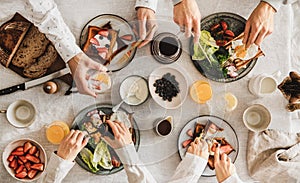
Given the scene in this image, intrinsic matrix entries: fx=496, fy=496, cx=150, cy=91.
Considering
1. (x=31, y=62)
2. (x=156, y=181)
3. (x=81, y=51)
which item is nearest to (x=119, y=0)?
(x=81, y=51)

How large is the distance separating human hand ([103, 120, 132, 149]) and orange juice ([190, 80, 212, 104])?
266 millimetres

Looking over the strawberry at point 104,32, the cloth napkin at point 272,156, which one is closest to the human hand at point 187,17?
the strawberry at point 104,32

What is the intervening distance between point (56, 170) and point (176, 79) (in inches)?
20.4

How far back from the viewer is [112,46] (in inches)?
67.2

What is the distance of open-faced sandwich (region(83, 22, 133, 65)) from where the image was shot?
170cm

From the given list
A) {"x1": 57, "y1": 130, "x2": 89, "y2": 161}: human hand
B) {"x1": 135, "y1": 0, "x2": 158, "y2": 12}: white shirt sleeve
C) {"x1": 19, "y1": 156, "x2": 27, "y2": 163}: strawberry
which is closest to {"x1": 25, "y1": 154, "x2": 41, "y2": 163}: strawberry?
{"x1": 19, "y1": 156, "x2": 27, "y2": 163}: strawberry

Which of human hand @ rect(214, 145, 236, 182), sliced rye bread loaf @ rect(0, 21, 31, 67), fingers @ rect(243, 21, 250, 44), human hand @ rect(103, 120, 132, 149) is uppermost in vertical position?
fingers @ rect(243, 21, 250, 44)

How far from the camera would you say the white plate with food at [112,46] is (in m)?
1.70

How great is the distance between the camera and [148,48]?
1.75m

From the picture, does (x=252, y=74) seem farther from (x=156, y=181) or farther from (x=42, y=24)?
(x=42, y=24)

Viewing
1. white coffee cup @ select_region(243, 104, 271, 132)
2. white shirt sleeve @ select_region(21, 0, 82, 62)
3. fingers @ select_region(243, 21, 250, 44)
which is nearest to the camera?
white shirt sleeve @ select_region(21, 0, 82, 62)

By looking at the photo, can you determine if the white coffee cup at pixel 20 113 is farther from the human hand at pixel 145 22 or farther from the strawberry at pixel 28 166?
the human hand at pixel 145 22

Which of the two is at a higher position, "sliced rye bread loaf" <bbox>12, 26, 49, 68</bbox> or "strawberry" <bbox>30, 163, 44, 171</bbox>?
"sliced rye bread loaf" <bbox>12, 26, 49, 68</bbox>

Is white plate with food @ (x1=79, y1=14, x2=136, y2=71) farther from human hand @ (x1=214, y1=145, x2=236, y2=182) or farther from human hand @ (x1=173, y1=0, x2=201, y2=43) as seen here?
human hand @ (x1=214, y1=145, x2=236, y2=182)
